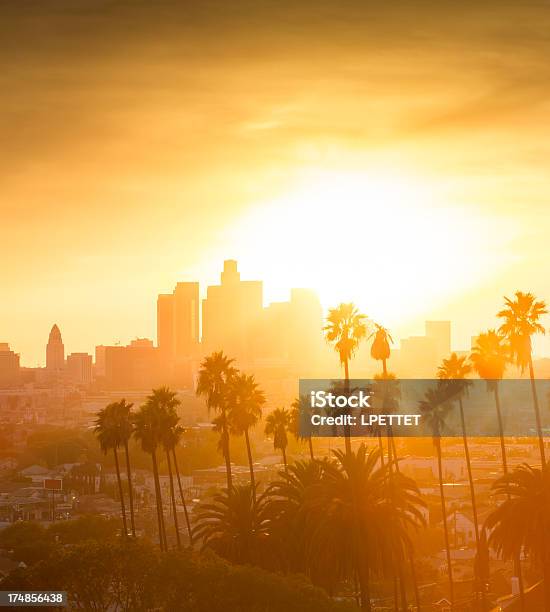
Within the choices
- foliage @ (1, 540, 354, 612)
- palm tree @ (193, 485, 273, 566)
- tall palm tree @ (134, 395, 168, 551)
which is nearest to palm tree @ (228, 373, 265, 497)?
tall palm tree @ (134, 395, 168, 551)

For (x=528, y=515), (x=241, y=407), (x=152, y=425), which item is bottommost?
(x=528, y=515)

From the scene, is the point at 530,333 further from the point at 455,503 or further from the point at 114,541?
the point at 455,503

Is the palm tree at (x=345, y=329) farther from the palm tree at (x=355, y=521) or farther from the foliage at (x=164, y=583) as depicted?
the foliage at (x=164, y=583)

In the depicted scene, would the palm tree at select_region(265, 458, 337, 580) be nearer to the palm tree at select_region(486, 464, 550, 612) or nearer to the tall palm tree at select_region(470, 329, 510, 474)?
the palm tree at select_region(486, 464, 550, 612)

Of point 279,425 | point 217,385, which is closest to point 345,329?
point 217,385

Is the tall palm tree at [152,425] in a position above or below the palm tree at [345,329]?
below

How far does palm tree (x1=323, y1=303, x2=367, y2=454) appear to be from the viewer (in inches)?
2085

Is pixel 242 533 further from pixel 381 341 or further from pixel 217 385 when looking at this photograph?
pixel 217 385

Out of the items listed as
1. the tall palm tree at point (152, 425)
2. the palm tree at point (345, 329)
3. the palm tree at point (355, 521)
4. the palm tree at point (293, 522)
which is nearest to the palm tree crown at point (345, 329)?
the palm tree at point (345, 329)

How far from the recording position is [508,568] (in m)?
84.0

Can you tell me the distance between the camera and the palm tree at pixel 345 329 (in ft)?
174

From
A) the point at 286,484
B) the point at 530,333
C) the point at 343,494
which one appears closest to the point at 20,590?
the point at 286,484

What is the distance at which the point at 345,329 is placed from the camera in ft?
175

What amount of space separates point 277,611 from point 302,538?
5319 millimetres
